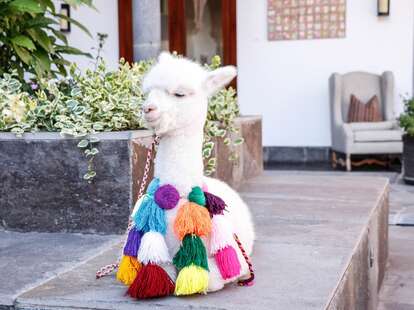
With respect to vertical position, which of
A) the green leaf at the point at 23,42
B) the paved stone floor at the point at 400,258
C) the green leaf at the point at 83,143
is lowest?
A: the paved stone floor at the point at 400,258

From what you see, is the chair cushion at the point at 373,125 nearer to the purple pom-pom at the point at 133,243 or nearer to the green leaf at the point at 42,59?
Result: the green leaf at the point at 42,59

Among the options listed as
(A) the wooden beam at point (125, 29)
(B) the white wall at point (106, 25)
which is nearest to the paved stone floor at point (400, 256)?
(A) the wooden beam at point (125, 29)

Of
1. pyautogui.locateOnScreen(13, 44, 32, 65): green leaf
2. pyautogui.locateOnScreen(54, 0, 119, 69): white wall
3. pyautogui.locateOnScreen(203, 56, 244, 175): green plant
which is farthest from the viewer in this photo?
pyautogui.locateOnScreen(54, 0, 119, 69): white wall

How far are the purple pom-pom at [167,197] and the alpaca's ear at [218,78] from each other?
26 centimetres

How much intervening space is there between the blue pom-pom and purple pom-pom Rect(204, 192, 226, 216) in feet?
0.37

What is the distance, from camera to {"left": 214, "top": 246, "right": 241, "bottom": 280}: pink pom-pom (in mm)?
1553

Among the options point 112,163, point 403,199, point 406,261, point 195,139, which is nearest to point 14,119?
point 112,163

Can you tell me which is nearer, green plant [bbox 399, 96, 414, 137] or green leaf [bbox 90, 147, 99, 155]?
green leaf [bbox 90, 147, 99, 155]

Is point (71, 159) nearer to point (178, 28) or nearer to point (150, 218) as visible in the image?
point (150, 218)

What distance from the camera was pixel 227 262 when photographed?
1.56m

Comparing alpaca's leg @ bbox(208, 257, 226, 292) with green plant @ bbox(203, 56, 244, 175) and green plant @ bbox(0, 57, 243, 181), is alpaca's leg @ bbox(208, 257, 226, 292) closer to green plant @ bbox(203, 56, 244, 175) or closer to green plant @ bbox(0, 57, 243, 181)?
green plant @ bbox(0, 57, 243, 181)

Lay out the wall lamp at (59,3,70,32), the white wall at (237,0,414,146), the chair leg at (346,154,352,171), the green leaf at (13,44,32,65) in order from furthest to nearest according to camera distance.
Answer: the wall lamp at (59,3,70,32) < the white wall at (237,0,414,146) < the chair leg at (346,154,352,171) < the green leaf at (13,44,32,65)

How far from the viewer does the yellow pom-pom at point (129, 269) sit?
1.56 m

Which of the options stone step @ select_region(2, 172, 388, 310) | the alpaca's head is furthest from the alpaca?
stone step @ select_region(2, 172, 388, 310)
